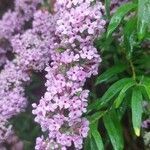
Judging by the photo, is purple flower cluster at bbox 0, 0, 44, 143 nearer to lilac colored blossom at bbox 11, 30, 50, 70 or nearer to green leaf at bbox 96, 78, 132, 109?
lilac colored blossom at bbox 11, 30, 50, 70

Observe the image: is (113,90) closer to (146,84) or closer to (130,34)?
(146,84)

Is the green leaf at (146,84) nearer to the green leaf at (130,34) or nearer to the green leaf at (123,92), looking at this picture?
the green leaf at (123,92)

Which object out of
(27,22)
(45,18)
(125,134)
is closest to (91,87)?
(125,134)

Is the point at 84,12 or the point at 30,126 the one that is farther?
the point at 30,126

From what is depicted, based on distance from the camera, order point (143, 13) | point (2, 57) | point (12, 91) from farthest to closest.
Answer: point (2, 57) → point (12, 91) → point (143, 13)

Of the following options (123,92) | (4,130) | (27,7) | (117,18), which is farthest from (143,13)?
(27,7)

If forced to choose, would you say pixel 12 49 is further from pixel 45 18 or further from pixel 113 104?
pixel 113 104

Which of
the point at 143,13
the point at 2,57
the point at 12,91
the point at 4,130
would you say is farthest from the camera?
the point at 2,57
